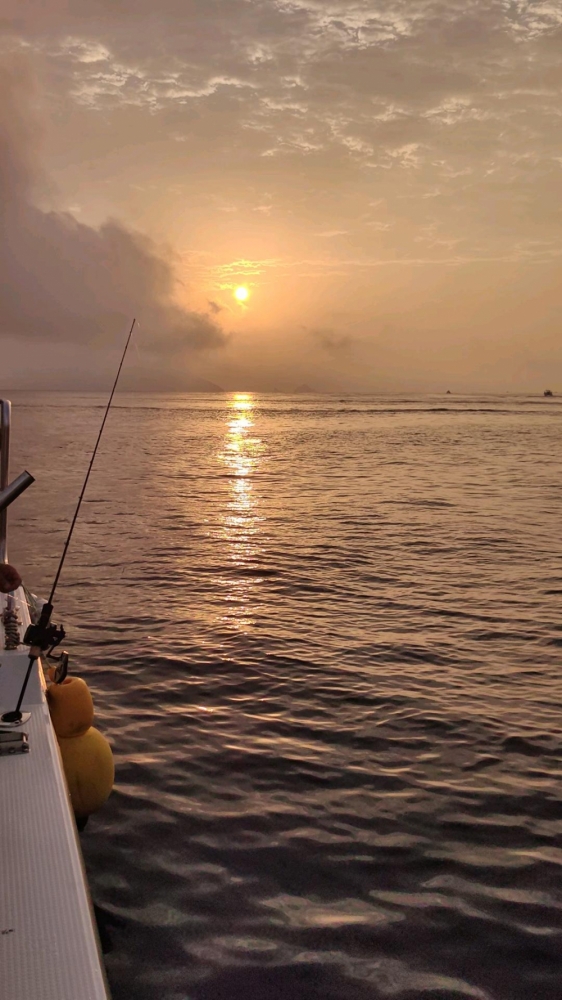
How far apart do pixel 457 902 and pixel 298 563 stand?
31.2 feet

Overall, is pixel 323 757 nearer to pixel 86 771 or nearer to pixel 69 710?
pixel 86 771

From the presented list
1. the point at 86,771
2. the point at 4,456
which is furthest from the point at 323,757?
the point at 4,456

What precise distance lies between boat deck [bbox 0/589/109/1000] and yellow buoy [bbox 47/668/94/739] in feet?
0.55

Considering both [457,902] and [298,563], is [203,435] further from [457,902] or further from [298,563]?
[457,902]

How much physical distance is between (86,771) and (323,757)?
2101mm

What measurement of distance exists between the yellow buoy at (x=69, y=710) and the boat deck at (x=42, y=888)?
0.55 feet

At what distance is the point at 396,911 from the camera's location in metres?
4.46

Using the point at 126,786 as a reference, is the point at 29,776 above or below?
above

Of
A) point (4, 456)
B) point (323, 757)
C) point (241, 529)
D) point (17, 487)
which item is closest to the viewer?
point (17, 487)

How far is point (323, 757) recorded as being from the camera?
6352 mm

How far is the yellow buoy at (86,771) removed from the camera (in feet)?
16.2

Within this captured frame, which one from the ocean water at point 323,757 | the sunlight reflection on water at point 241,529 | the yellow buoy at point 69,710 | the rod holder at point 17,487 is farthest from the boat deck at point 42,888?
the sunlight reflection on water at point 241,529

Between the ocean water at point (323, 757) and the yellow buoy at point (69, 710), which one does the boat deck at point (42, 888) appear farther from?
the ocean water at point (323, 757)

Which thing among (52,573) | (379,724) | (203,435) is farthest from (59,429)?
(379,724)
